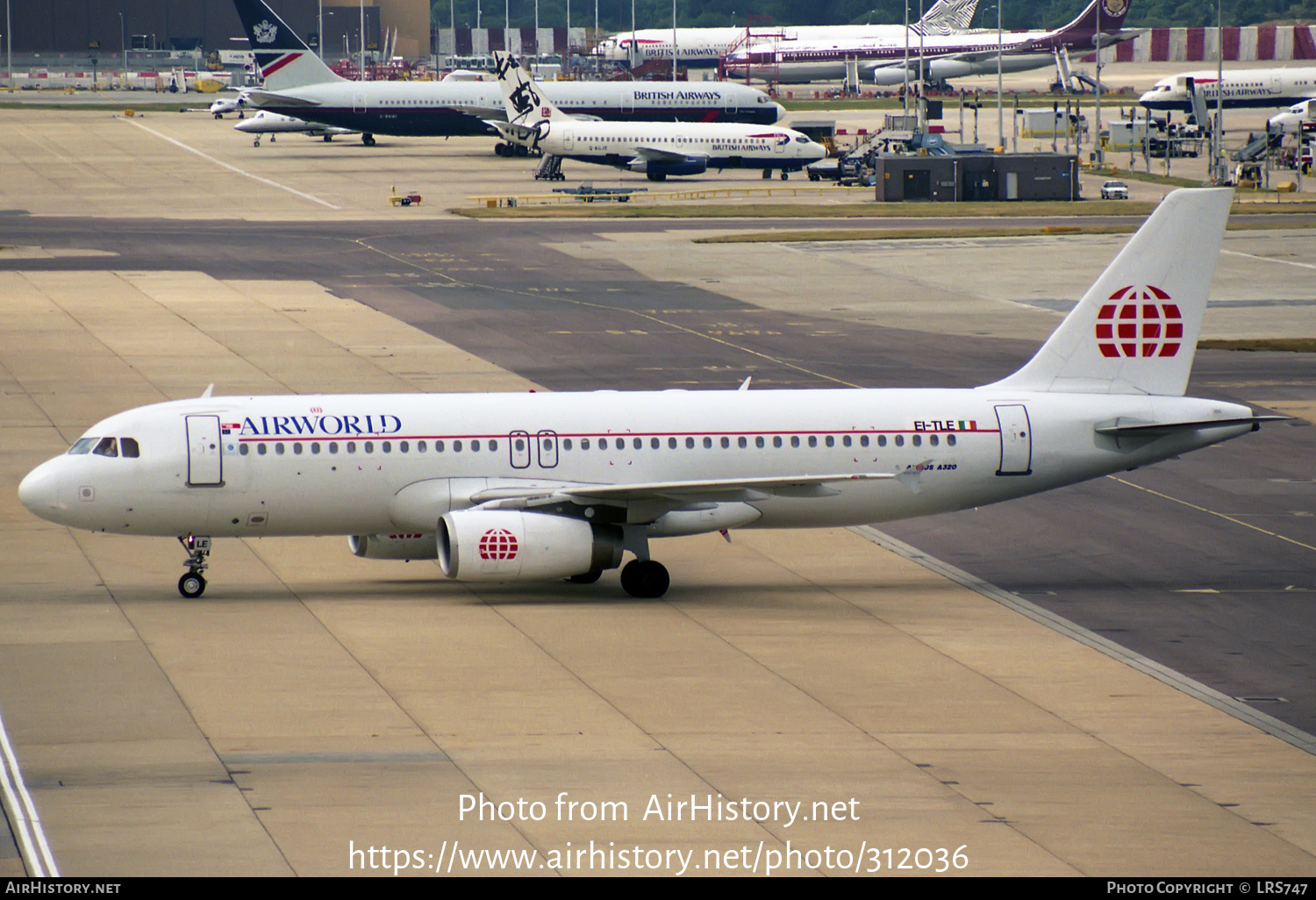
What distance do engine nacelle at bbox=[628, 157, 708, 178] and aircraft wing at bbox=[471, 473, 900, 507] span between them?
106237mm

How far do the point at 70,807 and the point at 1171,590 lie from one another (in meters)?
22.7

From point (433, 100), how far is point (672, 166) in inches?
1119

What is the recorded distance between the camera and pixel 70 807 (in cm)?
2294

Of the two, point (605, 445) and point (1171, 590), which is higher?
point (605, 445)

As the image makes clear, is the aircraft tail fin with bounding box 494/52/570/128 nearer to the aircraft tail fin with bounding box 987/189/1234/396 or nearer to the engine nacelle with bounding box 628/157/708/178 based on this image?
the engine nacelle with bounding box 628/157/708/178

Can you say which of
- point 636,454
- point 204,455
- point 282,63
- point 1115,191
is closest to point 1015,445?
point 636,454

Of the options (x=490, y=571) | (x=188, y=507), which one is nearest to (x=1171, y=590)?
(x=490, y=571)

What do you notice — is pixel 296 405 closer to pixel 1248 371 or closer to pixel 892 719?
pixel 892 719

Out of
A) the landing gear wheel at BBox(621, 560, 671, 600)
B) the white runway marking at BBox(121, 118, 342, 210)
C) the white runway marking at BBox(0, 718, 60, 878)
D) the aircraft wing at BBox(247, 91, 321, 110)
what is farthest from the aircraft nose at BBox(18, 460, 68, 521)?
the aircraft wing at BBox(247, 91, 321, 110)

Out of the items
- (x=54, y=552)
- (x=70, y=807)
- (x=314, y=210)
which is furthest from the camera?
(x=314, y=210)

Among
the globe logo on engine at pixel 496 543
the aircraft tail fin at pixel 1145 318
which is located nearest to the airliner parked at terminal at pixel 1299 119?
the aircraft tail fin at pixel 1145 318

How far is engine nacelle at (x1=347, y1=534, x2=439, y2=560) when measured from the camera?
1415 inches

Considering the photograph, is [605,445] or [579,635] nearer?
[579,635]

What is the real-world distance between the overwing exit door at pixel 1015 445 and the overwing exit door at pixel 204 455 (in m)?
15.7
